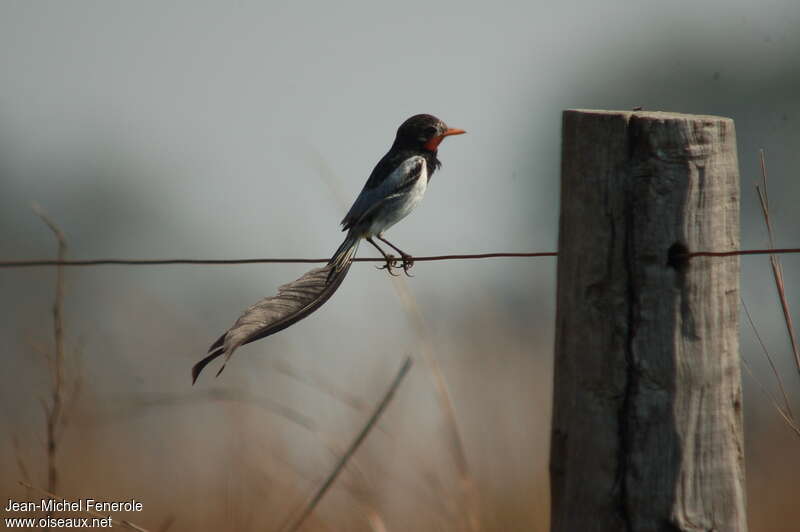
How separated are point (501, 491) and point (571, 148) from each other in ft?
13.7

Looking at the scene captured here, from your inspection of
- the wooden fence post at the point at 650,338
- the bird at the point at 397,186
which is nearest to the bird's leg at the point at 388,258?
the bird at the point at 397,186

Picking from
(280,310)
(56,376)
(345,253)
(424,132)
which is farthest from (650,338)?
(424,132)

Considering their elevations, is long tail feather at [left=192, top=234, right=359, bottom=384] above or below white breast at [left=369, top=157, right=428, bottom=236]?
below

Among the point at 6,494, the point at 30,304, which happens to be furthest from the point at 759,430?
the point at 30,304

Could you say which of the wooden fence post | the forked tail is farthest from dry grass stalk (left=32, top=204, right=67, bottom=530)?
the wooden fence post

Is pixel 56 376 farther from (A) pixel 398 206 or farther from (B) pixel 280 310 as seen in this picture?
(A) pixel 398 206

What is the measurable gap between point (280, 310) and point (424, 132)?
9.00 ft

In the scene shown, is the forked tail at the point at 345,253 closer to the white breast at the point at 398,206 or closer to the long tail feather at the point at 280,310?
the long tail feather at the point at 280,310

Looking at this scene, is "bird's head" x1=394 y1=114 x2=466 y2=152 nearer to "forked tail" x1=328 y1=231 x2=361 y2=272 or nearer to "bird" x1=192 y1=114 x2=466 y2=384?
"bird" x1=192 y1=114 x2=466 y2=384

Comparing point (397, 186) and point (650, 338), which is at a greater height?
point (397, 186)

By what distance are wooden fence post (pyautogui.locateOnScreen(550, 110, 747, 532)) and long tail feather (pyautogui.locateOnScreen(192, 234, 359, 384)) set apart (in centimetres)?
93

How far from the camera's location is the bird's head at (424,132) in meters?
5.82

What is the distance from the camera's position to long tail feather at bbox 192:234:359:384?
3.00m

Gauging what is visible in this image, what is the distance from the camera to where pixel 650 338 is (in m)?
2.83
